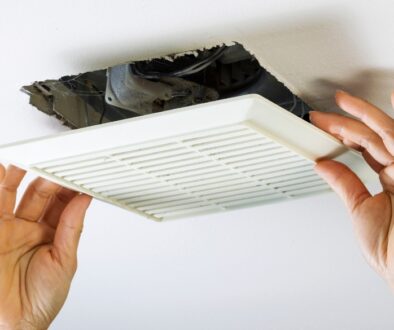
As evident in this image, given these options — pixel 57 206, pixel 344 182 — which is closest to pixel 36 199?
pixel 57 206

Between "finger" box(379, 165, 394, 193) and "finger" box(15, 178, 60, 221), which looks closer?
"finger" box(379, 165, 394, 193)

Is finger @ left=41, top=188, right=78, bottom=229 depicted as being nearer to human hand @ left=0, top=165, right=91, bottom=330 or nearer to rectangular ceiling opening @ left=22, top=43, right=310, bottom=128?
human hand @ left=0, top=165, right=91, bottom=330

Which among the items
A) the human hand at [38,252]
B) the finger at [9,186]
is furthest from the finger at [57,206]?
the finger at [9,186]

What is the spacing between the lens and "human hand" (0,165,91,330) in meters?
1.36

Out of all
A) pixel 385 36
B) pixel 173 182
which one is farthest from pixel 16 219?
pixel 385 36

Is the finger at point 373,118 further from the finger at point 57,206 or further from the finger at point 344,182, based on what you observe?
the finger at point 57,206

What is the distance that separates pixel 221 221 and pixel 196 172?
0.56 meters

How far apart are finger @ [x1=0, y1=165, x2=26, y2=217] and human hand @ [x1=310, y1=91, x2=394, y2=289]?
55cm

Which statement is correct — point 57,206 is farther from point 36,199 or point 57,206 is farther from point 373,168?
point 373,168

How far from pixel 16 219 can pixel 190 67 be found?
49 cm

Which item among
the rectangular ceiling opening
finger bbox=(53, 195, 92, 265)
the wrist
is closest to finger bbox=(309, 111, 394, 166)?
the rectangular ceiling opening

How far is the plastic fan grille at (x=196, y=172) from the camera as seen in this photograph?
1.01 metres

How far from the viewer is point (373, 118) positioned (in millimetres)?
1089

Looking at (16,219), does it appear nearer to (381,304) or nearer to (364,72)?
(364,72)
